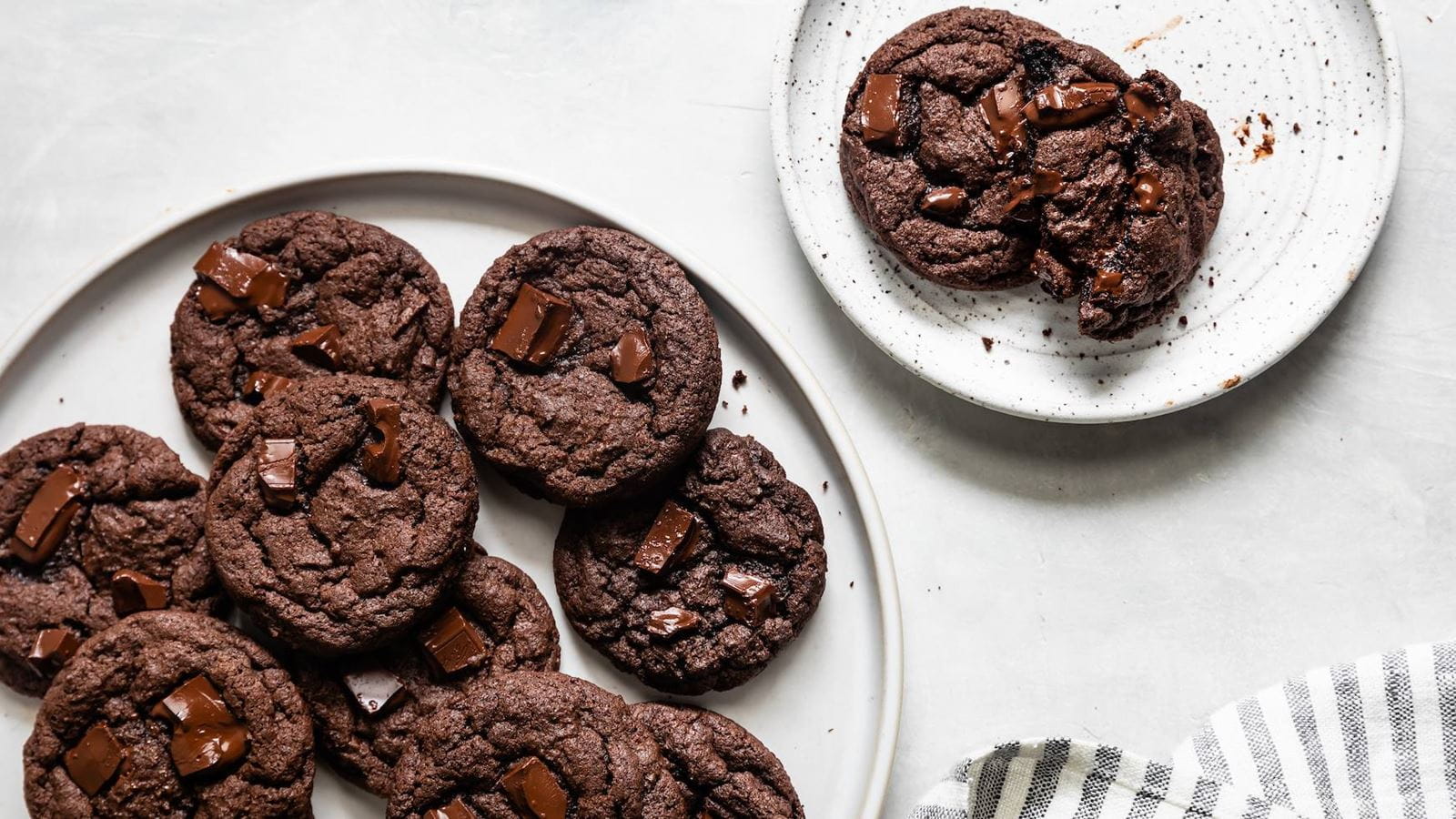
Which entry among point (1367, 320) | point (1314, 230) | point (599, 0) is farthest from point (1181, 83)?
point (599, 0)

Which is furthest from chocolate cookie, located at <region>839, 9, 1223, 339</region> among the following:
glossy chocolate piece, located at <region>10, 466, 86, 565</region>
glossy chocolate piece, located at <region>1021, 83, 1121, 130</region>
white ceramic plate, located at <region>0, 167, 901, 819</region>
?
glossy chocolate piece, located at <region>10, 466, 86, 565</region>

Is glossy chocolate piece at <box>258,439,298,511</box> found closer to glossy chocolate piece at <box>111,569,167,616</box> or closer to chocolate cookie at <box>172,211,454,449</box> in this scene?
chocolate cookie at <box>172,211,454,449</box>

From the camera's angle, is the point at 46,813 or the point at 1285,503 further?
the point at 1285,503

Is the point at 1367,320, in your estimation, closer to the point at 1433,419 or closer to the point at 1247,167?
the point at 1433,419

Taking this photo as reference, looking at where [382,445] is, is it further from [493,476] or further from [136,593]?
[136,593]

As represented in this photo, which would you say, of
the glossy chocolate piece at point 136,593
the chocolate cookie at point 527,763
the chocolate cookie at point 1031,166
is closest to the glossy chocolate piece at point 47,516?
the glossy chocolate piece at point 136,593

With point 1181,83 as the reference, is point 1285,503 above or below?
below

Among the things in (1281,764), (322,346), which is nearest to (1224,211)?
(1281,764)

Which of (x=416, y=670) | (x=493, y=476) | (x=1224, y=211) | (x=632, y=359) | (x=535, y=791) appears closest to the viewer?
(x=535, y=791)
